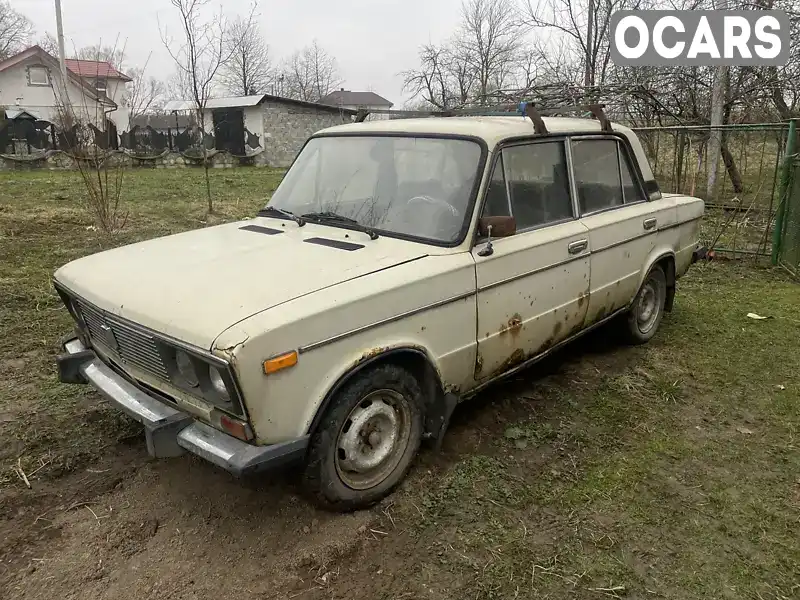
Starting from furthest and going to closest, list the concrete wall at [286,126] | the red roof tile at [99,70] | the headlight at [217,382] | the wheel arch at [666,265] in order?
the concrete wall at [286,126] < the red roof tile at [99,70] < the wheel arch at [666,265] < the headlight at [217,382]

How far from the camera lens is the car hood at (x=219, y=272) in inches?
104

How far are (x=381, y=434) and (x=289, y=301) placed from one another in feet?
3.03

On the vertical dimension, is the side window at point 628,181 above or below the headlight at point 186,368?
above

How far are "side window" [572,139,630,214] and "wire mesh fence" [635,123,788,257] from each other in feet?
14.3

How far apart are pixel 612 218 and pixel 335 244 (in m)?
2.19

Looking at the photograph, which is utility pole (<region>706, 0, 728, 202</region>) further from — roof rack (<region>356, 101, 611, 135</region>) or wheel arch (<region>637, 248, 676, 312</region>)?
roof rack (<region>356, 101, 611, 135</region>)

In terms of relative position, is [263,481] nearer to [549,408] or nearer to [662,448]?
[549,408]

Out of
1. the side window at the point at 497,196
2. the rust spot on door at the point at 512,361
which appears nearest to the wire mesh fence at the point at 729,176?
the rust spot on door at the point at 512,361

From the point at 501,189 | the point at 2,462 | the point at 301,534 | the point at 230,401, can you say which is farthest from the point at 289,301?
the point at 2,462

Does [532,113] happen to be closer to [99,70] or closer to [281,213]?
[281,213]

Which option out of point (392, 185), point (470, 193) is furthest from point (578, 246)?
point (392, 185)

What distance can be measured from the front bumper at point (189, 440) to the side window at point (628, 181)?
11.1 ft

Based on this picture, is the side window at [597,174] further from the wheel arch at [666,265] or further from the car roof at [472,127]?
the wheel arch at [666,265]

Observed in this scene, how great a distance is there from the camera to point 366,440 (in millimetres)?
3078
